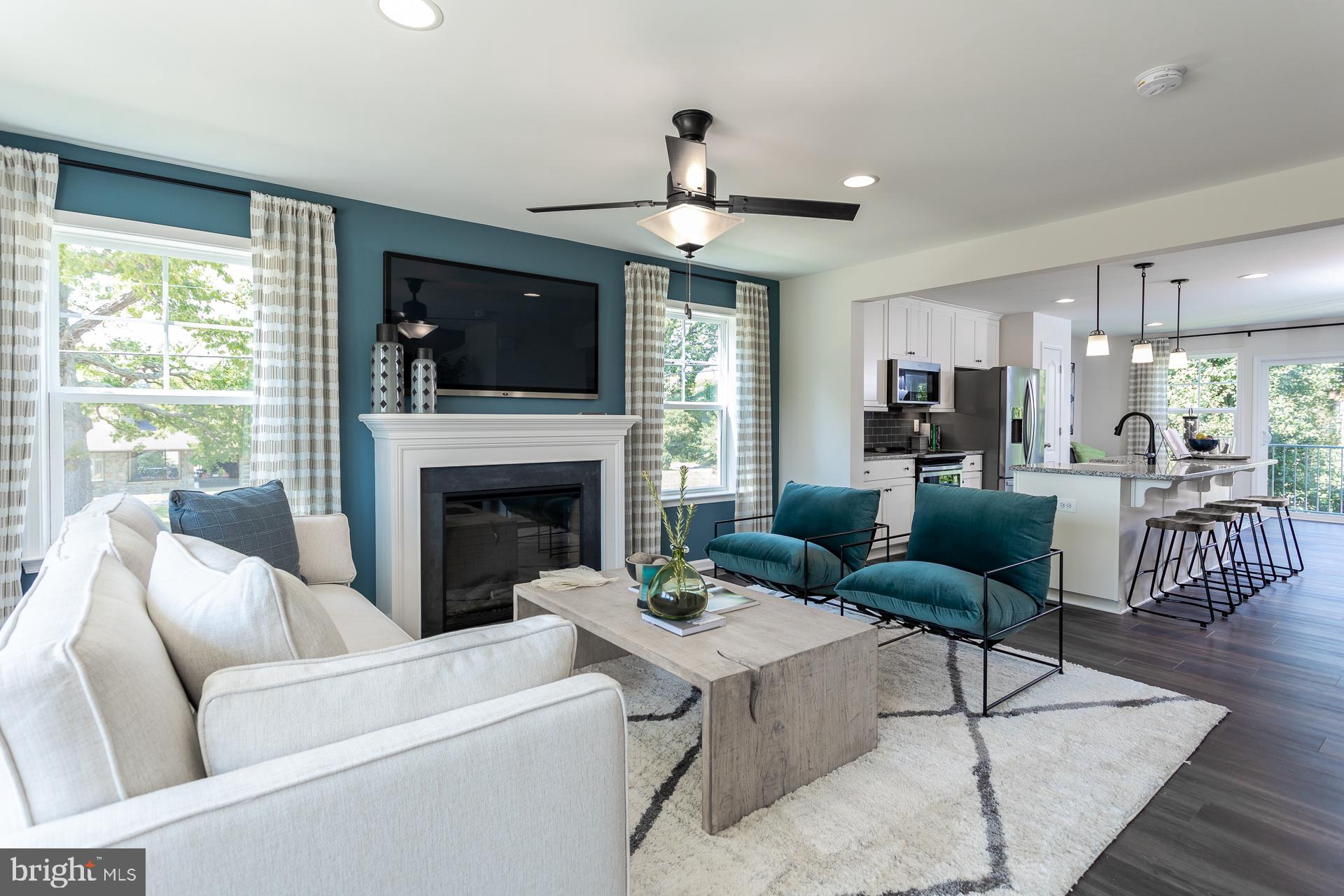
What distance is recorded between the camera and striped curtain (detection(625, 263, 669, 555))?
4.64m

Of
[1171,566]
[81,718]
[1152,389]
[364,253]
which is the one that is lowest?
[1171,566]

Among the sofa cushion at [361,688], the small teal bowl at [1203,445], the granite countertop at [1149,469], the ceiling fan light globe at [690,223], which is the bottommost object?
the sofa cushion at [361,688]

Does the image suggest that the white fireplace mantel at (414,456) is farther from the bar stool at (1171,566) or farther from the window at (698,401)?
the bar stool at (1171,566)

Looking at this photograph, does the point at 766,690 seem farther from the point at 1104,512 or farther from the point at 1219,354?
the point at 1219,354

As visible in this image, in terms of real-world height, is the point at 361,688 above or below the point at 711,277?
below

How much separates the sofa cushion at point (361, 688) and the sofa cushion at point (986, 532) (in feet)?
7.73

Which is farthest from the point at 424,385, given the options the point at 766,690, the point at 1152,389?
the point at 1152,389

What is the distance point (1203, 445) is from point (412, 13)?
6697mm

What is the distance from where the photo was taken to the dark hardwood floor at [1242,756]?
68.2 inches

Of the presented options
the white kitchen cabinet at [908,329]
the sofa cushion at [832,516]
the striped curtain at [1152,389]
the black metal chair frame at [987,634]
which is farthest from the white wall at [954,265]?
the striped curtain at [1152,389]

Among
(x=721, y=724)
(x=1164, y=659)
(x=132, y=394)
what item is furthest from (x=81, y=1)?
(x=1164, y=659)

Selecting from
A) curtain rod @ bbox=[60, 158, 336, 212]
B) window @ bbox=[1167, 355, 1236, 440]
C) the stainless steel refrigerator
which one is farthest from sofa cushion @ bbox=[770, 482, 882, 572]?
window @ bbox=[1167, 355, 1236, 440]

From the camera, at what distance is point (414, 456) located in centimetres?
352

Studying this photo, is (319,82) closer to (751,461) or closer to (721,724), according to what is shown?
(721,724)
